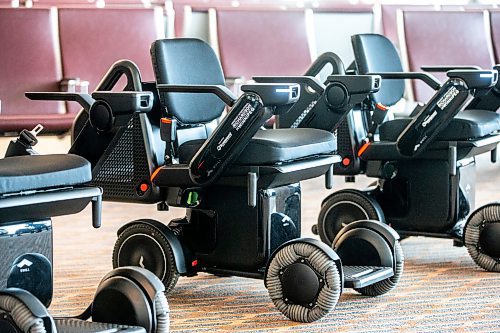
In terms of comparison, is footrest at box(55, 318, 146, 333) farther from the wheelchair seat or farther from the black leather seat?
the black leather seat

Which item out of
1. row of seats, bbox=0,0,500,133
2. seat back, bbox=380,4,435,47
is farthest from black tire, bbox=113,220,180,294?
seat back, bbox=380,4,435,47

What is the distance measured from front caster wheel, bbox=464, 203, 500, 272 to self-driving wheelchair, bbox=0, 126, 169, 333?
166 cm

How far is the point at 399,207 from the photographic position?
422 centimetres

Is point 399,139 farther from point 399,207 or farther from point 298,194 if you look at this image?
point 298,194

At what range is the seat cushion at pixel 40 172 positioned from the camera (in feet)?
8.45

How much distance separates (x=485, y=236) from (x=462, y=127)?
459 millimetres

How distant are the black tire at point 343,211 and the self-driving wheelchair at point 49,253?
1624 millimetres

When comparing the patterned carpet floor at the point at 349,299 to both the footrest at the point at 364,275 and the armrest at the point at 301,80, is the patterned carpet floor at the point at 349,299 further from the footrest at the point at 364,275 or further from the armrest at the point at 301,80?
the armrest at the point at 301,80

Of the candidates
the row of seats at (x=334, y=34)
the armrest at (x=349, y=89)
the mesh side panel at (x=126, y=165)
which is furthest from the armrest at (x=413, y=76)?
the row of seats at (x=334, y=34)

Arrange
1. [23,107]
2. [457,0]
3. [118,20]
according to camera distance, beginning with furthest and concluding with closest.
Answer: [457,0] < [118,20] < [23,107]

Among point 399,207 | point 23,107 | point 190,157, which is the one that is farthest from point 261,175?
point 23,107

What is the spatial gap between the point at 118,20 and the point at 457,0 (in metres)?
3.11

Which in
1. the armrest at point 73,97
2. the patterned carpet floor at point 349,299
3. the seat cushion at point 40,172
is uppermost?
the armrest at point 73,97

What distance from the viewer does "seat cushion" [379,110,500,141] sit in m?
4.03
